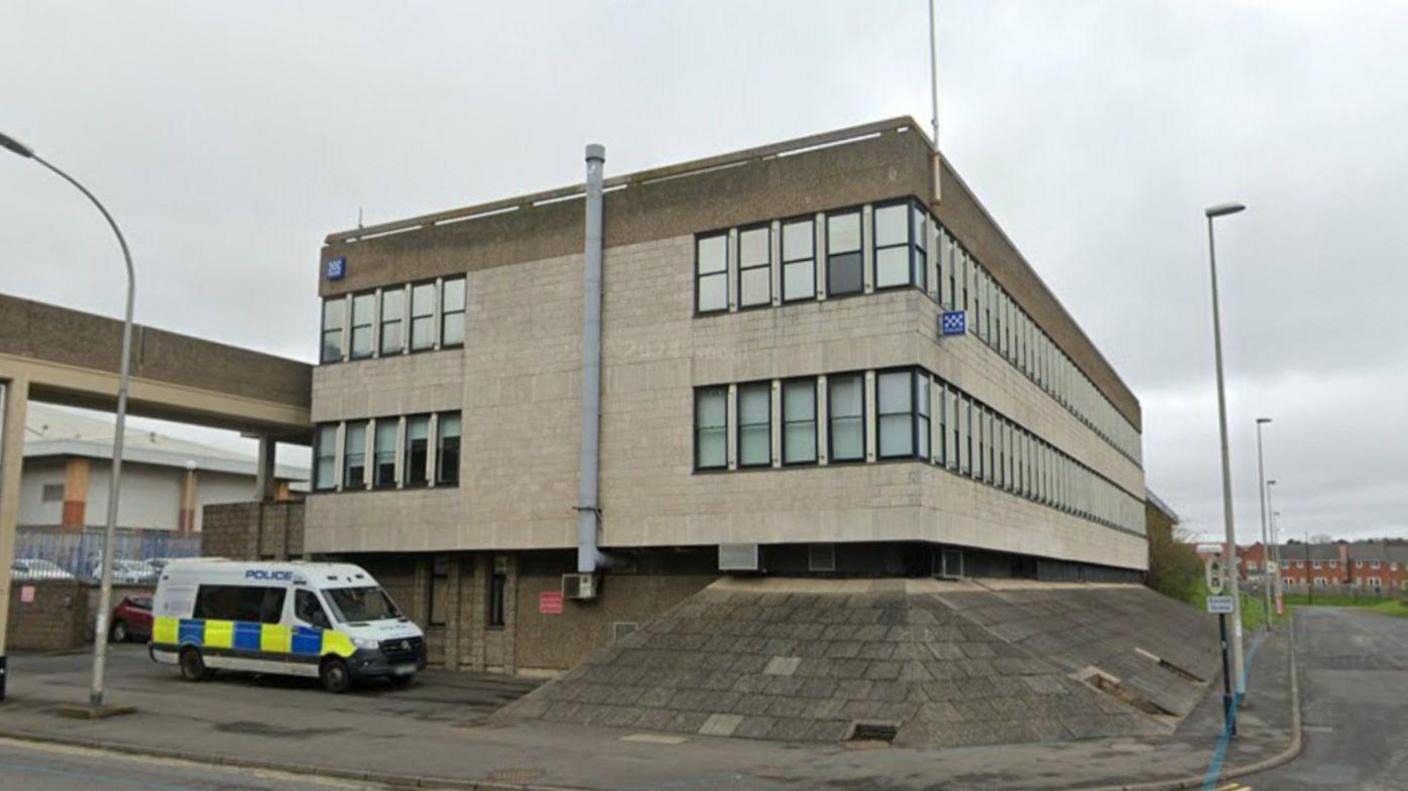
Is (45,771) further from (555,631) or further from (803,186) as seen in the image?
(803,186)

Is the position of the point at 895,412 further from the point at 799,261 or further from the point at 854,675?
the point at 854,675

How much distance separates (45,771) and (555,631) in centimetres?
1392

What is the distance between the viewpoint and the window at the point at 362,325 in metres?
32.2

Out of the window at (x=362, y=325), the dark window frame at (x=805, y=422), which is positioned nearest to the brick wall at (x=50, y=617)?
the window at (x=362, y=325)

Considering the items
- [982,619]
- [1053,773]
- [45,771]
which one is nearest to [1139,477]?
[982,619]

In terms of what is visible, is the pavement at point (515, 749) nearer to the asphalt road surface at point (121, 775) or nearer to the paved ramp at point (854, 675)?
the asphalt road surface at point (121, 775)

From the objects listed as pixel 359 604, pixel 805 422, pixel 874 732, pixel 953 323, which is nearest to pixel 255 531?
pixel 359 604

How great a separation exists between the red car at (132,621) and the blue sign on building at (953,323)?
1090 inches

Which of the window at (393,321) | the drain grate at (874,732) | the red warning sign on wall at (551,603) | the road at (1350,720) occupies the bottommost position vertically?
the road at (1350,720)

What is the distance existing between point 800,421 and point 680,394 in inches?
121

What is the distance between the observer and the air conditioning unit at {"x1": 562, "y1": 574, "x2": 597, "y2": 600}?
1071 inches

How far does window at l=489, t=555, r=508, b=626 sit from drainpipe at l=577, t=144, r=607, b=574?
9.52 ft

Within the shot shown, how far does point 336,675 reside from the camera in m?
24.2

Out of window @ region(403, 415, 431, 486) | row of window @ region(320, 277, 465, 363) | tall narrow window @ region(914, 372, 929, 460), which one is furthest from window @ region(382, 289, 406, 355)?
tall narrow window @ region(914, 372, 929, 460)
